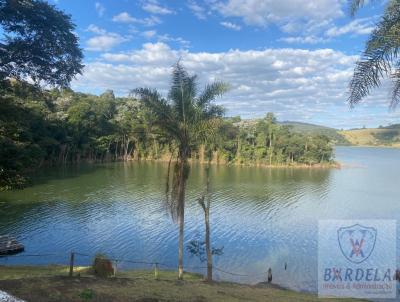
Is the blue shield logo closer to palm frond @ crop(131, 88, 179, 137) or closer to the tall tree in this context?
palm frond @ crop(131, 88, 179, 137)

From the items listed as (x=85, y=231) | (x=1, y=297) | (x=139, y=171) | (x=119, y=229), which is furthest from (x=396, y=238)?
(x=139, y=171)

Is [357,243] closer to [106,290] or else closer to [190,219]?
[190,219]

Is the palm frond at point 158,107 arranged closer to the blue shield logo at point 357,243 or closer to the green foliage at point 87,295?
the green foliage at point 87,295

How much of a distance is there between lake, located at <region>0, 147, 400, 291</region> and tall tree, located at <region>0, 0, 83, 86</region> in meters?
7.82

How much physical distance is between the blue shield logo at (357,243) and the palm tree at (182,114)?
45.9 feet

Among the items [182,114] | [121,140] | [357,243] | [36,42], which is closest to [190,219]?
[357,243]

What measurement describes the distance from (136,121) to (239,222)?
Answer: 6936 cm

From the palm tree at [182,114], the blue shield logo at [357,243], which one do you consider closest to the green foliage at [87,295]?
the palm tree at [182,114]

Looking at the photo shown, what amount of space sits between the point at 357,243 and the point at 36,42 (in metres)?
23.6

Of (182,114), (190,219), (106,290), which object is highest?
(182,114)

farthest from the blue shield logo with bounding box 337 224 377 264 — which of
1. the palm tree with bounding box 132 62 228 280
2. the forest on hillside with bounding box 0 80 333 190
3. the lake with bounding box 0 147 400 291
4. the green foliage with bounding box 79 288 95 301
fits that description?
the forest on hillside with bounding box 0 80 333 190

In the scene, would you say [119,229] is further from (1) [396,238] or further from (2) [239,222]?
(1) [396,238]

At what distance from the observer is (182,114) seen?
16062mm

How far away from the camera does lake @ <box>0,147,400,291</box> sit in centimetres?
2466
